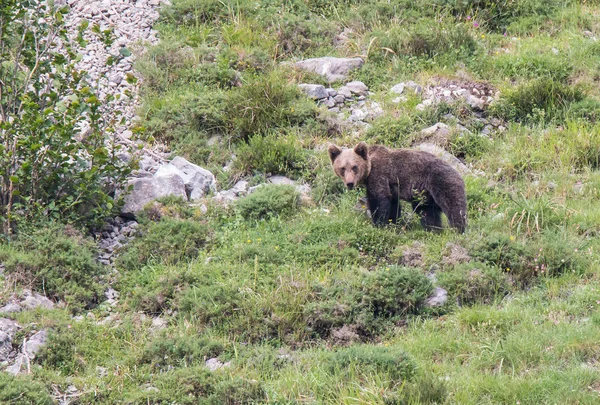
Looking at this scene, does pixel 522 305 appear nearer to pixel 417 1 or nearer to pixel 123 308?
pixel 123 308

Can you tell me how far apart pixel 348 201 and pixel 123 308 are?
322 centimetres

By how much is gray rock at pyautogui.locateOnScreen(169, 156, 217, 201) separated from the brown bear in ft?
5.72

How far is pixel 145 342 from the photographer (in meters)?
8.70

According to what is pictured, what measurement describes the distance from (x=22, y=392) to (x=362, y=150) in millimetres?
4997

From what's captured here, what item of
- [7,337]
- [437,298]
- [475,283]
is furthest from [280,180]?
[7,337]

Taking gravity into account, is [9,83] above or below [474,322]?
above

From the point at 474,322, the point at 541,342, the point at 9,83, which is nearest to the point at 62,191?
the point at 9,83

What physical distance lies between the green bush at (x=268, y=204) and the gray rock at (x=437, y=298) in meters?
2.40

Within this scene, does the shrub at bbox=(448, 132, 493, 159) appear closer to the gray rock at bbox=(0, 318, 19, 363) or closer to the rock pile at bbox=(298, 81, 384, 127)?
the rock pile at bbox=(298, 81, 384, 127)

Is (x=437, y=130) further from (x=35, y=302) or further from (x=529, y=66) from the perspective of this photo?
(x=35, y=302)

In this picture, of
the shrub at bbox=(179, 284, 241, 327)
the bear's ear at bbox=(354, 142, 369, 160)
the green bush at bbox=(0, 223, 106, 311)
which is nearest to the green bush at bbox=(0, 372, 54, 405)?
the green bush at bbox=(0, 223, 106, 311)

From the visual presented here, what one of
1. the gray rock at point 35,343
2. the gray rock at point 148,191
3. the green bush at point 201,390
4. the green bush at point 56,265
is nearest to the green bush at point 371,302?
the green bush at point 201,390

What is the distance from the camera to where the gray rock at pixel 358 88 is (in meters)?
13.5

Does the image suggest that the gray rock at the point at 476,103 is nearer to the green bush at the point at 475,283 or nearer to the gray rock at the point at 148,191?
the green bush at the point at 475,283
